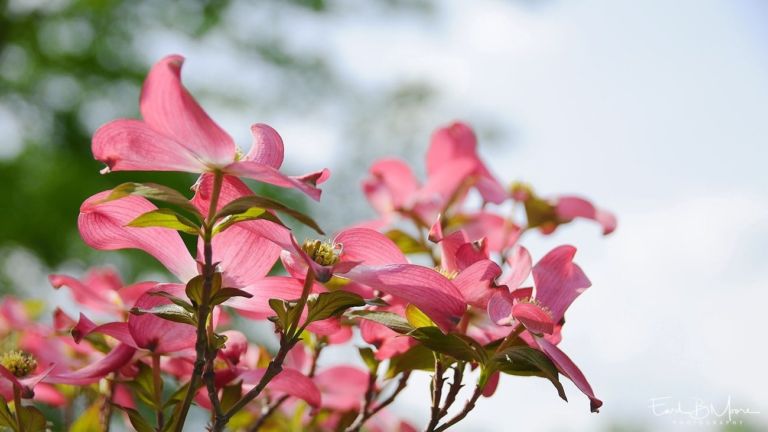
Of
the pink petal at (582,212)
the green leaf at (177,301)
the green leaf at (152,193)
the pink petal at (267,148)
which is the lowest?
the green leaf at (177,301)

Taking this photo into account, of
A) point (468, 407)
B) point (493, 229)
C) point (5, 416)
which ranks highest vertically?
point (493, 229)

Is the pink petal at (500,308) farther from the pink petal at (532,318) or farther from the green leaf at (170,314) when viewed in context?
the green leaf at (170,314)

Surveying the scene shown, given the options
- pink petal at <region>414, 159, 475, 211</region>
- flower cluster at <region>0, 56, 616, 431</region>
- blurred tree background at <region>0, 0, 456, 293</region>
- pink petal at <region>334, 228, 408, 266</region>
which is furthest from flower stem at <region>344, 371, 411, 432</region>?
blurred tree background at <region>0, 0, 456, 293</region>

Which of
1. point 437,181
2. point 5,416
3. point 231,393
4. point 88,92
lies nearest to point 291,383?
point 231,393

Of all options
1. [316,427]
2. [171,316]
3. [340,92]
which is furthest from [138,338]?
[340,92]

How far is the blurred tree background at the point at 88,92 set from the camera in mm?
4512

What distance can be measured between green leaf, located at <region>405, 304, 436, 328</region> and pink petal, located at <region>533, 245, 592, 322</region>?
6 cm

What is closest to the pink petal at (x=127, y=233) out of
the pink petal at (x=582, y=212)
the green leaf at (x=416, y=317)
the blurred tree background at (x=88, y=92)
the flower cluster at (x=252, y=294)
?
the flower cluster at (x=252, y=294)

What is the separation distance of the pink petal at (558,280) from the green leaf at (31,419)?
0.24 m

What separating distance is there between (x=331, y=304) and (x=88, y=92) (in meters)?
5.11

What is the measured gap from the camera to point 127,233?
14.4 inches

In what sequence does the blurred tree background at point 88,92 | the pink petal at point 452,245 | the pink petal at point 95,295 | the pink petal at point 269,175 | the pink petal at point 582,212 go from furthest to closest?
the blurred tree background at point 88,92 < the pink petal at point 582,212 < the pink petal at point 95,295 < the pink petal at point 452,245 < the pink petal at point 269,175

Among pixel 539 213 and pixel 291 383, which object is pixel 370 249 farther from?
pixel 539 213

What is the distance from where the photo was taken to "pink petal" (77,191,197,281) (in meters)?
0.35
